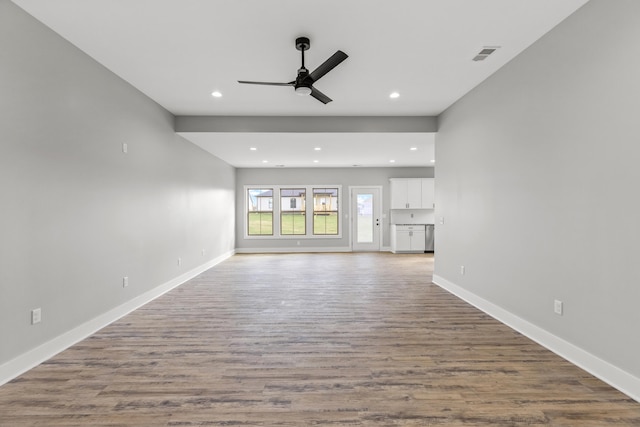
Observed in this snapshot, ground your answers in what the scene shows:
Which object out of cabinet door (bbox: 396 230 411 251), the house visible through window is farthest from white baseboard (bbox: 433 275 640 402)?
the house visible through window

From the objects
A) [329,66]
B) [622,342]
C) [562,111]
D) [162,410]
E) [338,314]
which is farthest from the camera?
[338,314]

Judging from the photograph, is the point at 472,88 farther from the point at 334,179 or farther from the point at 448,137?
the point at 334,179

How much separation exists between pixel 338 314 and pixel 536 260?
2.07 meters

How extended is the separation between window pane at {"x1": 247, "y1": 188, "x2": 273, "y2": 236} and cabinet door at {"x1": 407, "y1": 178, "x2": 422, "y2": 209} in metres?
4.16

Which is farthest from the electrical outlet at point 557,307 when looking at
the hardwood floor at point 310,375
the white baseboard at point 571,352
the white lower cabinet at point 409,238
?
the white lower cabinet at point 409,238

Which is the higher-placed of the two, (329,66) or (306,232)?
(329,66)

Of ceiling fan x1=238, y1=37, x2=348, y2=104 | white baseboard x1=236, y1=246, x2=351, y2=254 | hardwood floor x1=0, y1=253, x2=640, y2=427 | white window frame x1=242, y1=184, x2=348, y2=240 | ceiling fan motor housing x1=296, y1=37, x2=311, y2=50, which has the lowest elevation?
hardwood floor x1=0, y1=253, x2=640, y2=427

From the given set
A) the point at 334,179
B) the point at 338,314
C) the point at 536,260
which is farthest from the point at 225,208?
the point at 536,260

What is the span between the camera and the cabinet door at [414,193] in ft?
29.6

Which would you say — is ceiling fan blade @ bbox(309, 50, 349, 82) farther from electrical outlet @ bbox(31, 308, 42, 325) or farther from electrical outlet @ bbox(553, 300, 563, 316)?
electrical outlet @ bbox(31, 308, 42, 325)

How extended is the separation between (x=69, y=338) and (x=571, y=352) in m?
4.28

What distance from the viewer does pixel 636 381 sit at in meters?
1.93

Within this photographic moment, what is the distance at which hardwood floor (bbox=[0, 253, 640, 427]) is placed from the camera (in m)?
1.80

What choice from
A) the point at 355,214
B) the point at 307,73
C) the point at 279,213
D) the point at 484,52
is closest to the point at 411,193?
the point at 355,214
